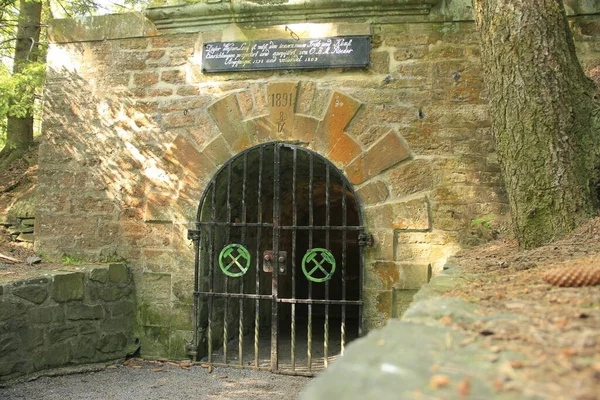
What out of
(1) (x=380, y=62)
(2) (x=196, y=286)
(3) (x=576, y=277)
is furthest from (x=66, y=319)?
(3) (x=576, y=277)

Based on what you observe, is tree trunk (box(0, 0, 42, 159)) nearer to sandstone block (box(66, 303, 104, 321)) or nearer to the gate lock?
sandstone block (box(66, 303, 104, 321))

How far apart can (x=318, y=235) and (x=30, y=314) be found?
608cm

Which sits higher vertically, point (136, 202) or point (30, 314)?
point (136, 202)

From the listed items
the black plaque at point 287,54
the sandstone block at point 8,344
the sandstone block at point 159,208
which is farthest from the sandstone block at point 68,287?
the black plaque at point 287,54

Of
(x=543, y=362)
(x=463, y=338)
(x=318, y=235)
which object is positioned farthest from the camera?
(x=318, y=235)

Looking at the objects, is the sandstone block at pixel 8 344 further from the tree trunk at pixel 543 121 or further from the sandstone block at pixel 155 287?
the tree trunk at pixel 543 121

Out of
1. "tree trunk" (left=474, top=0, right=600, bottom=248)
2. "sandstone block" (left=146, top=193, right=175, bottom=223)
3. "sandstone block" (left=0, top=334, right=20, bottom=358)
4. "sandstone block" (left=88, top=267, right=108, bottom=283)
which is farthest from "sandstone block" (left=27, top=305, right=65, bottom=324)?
"tree trunk" (left=474, top=0, right=600, bottom=248)

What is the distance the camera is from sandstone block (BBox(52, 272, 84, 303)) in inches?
158

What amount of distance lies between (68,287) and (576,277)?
3.81m

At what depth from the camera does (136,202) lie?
15.6ft

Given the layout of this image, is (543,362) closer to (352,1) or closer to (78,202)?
(352,1)

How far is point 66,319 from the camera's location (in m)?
4.11

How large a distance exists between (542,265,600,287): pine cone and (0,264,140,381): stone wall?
11.7ft

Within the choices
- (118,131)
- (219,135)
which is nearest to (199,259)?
(219,135)
